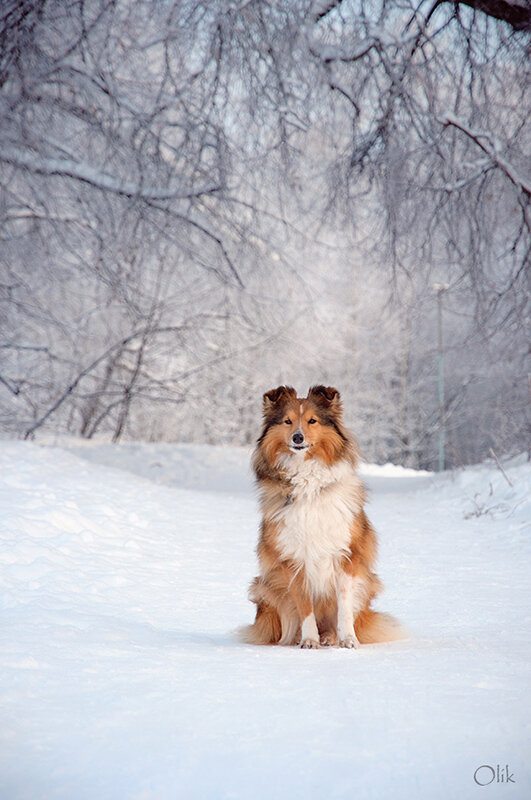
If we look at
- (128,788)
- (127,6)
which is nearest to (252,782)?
(128,788)

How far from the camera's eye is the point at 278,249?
421 inches

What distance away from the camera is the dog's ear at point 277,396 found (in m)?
3.96

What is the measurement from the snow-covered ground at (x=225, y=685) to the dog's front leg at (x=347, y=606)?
0.22 metres

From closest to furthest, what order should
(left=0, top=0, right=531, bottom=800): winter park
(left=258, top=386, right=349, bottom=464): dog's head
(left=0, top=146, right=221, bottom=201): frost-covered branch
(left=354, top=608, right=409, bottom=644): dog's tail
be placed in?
1. (left=0, top=0, right=531, bottom=800): winter park
2. (left=354, top=608, right=409, bottom=644): dog's tail
3. (left=258, top=386, right=349, bottom=464): dog's head
4. (left=0, top=146, right=221, bottom=201): frost-covered branch

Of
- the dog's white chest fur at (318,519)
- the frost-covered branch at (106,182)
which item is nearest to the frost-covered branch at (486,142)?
the frost-covered branch at (106,182)

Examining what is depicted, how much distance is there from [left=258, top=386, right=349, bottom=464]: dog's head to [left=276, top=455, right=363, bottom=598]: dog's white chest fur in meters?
0.08

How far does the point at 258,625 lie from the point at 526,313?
7.53 m

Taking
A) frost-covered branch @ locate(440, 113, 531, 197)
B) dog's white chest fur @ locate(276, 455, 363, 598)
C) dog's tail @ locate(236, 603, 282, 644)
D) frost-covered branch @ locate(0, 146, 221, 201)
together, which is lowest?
dog's tail @ locate(236, 603, 282, 644)

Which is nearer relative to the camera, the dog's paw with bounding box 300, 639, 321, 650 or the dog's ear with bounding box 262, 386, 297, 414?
the dog's paw with bounding box 300, 639, 321, 650

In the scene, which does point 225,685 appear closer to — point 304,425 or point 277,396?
point 304,425

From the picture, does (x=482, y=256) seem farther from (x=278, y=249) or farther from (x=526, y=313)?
(x=278, y=249)

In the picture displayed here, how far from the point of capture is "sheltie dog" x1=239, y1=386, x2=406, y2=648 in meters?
3.51

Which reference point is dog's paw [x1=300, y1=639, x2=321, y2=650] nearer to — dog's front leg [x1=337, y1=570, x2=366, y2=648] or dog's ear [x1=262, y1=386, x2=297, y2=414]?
dog's front leg [x1=337, y1=570, x2=366, y2=648]

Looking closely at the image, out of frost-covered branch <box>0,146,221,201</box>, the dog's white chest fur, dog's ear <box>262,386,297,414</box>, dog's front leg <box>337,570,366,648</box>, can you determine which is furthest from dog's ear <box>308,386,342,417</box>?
frost-covered branch <box>0,146,221,201</box>
